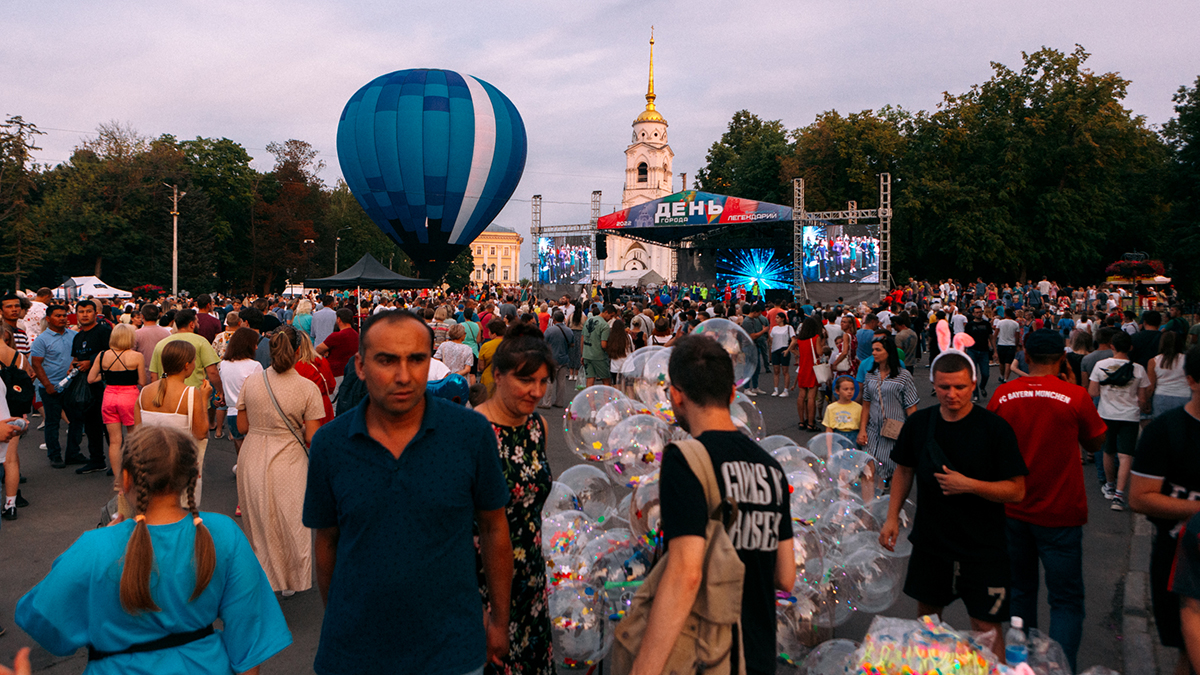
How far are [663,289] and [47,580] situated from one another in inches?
1514

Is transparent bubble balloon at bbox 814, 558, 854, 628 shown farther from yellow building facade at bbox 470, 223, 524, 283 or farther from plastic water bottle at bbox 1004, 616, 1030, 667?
yellow building facade at bbox 470, 223, 524, 283

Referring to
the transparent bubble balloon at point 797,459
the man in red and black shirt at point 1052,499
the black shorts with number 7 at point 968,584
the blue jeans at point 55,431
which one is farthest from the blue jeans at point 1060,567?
the blue jeans at point 55,431

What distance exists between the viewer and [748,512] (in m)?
2.10

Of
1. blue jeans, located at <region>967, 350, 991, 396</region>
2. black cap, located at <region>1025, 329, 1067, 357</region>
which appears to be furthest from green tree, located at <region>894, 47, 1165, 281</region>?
black cap, located at <region>1025, 329, 1067, 357</region>

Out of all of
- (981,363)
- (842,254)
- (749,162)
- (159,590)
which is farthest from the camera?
(749,162)

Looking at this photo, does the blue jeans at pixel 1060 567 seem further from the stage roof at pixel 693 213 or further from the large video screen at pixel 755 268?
the large video screen at pixel 755 268

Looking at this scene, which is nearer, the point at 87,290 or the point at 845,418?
the point at 845,418

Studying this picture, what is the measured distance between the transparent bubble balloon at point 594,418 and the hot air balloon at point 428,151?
1934cm

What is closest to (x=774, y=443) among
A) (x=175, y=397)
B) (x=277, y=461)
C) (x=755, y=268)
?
(x=277, y=461)

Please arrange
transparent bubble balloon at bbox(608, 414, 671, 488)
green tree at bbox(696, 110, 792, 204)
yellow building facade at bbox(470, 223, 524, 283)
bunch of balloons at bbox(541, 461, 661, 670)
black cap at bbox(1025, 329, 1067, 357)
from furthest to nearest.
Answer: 1. yellow building facade at bbox(470, 223, 524, 283)
2. green tree at bbox(696, 110, 792, 204)
3. transparent bubble balloon at bbox(608, 414, 671, 488)
4. black cap at bbox(1025, 329, 1067, 357)
5. bunch of balloons at bbox(541, 461, 661, 670)

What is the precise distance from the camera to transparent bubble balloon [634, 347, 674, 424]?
4.65 metres

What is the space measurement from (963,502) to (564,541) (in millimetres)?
1804

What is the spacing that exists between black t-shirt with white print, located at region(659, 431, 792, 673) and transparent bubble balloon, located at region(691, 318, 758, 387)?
2446 mm

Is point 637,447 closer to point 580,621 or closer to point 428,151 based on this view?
point 580,621
